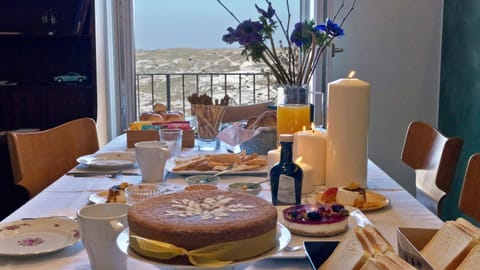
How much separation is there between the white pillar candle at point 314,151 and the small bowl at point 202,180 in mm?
234

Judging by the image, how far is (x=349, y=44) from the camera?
3391 mm

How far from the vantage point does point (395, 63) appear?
336 centimetres

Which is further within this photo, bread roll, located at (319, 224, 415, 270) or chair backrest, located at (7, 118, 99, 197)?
chair backrest, located at (7, 118, 99, 197)

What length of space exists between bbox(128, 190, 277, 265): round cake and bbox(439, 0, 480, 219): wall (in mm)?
2259

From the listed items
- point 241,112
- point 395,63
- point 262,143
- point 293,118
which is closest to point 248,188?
point 293,118

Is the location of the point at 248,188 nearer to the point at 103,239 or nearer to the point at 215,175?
the point at 215,175

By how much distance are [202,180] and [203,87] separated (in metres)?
3.15

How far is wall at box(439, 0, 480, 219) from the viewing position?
2844mm

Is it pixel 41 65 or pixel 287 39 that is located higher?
pixel 287 39

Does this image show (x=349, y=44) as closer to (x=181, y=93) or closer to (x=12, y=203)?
(x=181, y=93)

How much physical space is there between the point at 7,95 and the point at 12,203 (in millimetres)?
634

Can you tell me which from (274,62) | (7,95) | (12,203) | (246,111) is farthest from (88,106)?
(274,62)

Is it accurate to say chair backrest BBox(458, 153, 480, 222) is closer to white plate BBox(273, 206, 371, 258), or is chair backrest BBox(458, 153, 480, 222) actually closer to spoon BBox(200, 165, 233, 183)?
white plate BBox(273, 206, 371, 258)

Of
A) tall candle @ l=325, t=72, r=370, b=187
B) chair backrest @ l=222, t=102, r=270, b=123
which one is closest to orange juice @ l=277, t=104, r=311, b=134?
tall candle @ l=325, t=72, r=370, b=187
